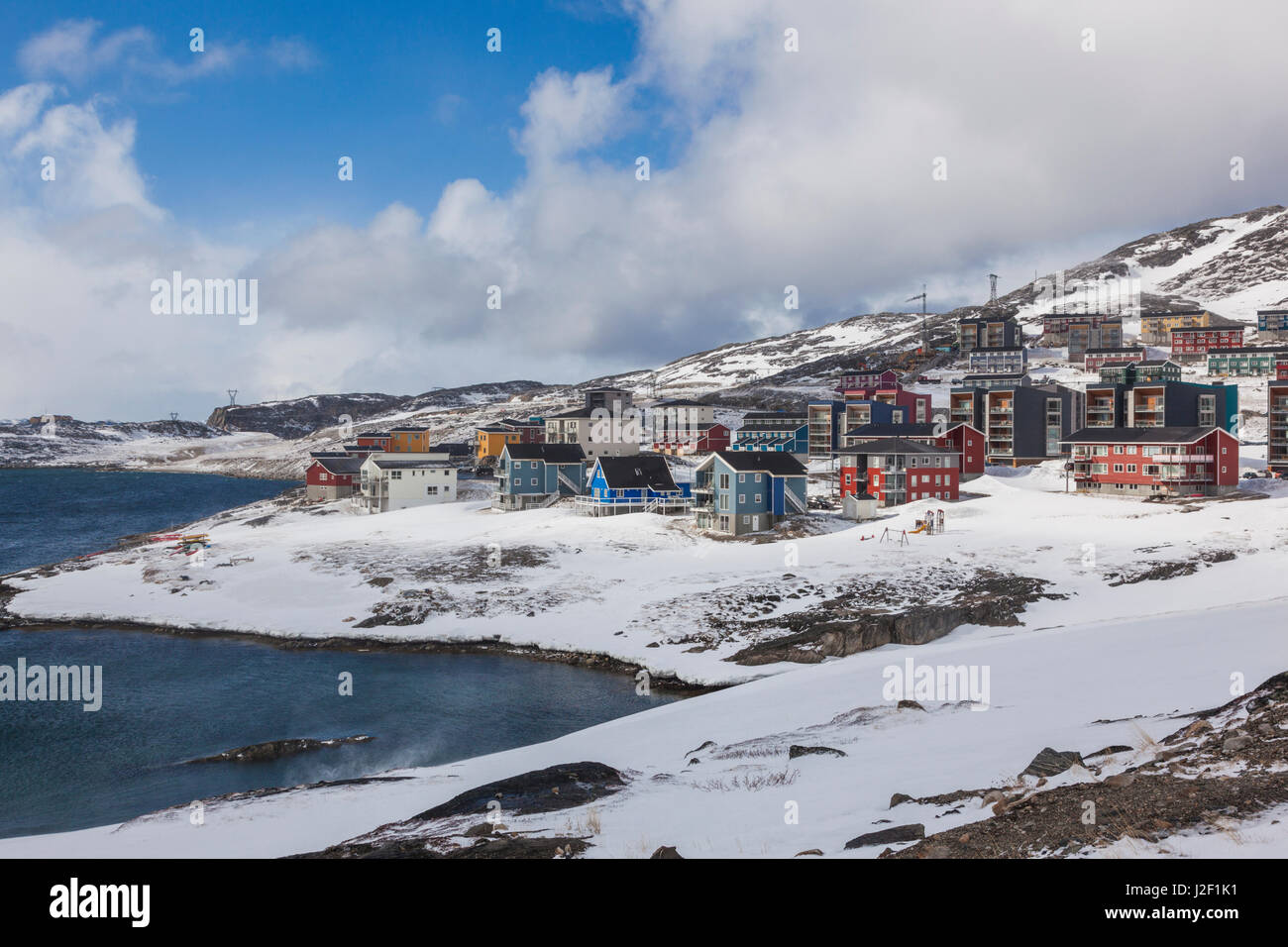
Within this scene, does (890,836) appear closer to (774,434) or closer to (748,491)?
(748,491)

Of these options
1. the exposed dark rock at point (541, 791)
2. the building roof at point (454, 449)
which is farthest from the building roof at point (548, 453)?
the exposed dark rock at point (541, 791)

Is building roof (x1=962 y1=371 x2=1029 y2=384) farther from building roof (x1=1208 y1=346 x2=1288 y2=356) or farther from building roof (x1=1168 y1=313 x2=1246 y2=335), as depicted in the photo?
building roof (x1=1168 y1=313 x2=1246 y2=335)

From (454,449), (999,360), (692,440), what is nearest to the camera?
(692,440)

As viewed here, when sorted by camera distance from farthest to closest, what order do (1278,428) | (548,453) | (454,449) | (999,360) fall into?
(999,360) → (454,449) → (548,453) → (1278,428)

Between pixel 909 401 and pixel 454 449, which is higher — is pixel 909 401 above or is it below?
above

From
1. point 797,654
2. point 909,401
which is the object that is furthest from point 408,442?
point 797,654

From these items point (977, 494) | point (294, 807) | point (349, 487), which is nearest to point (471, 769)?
point (294, 807)
